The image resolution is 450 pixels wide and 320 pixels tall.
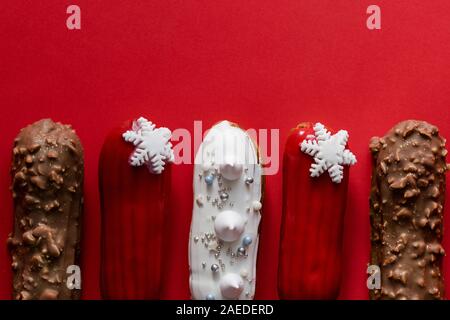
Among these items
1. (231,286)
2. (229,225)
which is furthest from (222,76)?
(231,286)

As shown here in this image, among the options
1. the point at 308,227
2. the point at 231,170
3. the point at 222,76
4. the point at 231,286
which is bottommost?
the point at 231,286

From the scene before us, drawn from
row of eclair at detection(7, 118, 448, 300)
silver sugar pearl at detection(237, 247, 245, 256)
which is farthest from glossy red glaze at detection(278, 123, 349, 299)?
silver sugar pearl at detection(237, 247, 245, 256)

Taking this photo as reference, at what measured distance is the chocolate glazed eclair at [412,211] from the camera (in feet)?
6.38

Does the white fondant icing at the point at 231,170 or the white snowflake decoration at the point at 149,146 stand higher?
the white snowflake decoration at the point at 149,146

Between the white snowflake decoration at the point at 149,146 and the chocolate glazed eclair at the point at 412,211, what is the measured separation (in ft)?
1.79

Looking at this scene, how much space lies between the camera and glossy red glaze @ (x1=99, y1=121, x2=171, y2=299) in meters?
1.95

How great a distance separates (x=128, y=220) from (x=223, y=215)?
24 cm

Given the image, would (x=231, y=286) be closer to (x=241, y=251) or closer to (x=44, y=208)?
(x=241, y=251)

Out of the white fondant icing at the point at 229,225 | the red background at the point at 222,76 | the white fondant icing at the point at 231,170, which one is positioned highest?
the red background at the point at 222,76

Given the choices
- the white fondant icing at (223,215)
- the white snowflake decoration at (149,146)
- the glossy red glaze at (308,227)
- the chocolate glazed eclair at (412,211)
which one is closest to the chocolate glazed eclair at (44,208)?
the white snowflake decoration at (149,146)

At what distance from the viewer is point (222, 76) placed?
207cm

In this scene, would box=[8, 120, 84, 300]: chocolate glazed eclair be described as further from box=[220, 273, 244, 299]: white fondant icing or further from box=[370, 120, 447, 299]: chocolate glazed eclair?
box=[370, 120, 447, 299]: chocolate glazed eclair

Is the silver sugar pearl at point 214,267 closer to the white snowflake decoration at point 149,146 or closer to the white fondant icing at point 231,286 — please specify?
the white fondant icing at point 231,286

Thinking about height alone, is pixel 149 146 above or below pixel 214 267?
above
